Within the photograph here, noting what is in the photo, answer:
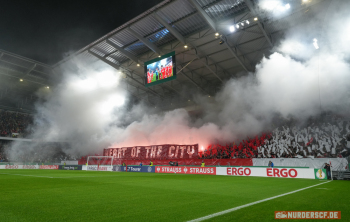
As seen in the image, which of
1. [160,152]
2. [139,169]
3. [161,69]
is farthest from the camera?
[160,152]

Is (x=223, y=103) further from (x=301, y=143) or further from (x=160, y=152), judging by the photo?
(x=301, y=143)

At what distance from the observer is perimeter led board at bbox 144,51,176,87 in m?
23.1

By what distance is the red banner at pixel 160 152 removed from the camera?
108 ft

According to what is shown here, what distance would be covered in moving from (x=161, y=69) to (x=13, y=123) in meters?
35.7

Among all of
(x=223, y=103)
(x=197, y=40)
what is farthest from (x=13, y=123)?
(x=223, y=103)

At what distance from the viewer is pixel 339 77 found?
67.5ft

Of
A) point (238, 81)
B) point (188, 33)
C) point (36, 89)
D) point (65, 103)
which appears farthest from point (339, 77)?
point (36, 89)

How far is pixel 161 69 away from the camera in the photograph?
24094 mm

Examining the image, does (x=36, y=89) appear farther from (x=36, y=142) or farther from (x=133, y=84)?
(x=133, y=84)

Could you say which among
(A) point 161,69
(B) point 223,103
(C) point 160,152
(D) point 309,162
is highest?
(A) point 161,69

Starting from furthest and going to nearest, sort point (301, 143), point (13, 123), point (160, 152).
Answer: point (13, 123) → point (160, 152) → point (301, 143)

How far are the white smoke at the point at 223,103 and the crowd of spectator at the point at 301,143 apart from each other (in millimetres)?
1535

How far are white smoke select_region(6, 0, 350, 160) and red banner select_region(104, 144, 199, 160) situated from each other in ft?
8.09

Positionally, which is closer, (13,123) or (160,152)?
(160,152)
